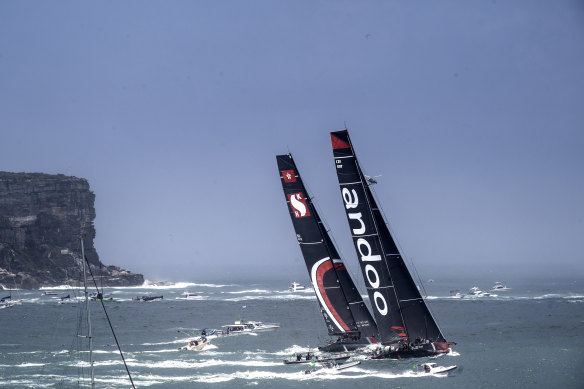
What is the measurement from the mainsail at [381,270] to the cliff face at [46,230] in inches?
5528

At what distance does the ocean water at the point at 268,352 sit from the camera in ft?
152

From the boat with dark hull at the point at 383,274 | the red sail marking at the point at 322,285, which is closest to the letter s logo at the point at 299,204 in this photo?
the red sail marking at the point at 322,285

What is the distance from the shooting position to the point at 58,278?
17950 centimetres

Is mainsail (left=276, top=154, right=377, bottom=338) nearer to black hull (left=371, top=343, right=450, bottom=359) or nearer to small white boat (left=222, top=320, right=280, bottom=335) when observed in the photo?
black hull (left=371, top=343, right=450, bottom=359)

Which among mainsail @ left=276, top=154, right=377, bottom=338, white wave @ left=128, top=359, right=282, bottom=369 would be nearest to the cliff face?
white wave @ left=128, top=359, right=282, bottom=369

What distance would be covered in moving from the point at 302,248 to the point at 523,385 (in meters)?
Result: 17.5

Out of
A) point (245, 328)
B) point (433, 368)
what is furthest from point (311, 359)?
point (245, 328)

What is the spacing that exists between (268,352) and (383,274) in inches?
710

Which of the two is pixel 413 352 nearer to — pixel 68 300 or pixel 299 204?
pixel 299 204

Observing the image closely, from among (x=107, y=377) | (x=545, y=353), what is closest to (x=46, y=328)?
(x=107, y=377)

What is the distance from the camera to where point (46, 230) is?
614ft

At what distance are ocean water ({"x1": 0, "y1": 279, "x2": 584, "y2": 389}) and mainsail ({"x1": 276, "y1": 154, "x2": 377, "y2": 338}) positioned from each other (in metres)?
2.54

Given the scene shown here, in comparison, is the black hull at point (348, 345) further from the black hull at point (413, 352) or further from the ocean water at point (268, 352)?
the black hull at point (413, 352)

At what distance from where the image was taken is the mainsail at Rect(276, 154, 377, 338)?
49.9 m
